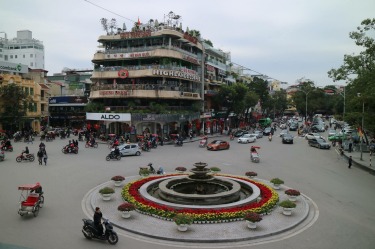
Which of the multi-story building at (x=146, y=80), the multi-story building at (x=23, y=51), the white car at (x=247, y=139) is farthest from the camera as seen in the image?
the multi-story building at (x=23, y=51)

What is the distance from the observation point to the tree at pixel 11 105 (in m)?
43.1

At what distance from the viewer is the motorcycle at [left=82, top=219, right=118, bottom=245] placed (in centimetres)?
1122

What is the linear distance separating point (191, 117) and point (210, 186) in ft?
107

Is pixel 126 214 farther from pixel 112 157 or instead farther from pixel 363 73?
pixel 363 73

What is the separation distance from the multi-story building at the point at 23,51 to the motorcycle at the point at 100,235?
101 meters

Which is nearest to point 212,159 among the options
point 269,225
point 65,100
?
point 269,225

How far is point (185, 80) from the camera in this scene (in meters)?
51.8

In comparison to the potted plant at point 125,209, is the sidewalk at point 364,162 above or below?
below

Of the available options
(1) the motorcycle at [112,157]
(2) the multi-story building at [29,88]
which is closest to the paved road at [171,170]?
(1) the motorcycle at [112,157]

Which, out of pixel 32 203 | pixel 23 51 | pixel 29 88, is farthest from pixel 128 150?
pixel 23 51

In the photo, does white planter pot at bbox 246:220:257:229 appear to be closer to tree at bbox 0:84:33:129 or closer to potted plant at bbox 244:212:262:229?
potted plant at bbox 244:212:262:229

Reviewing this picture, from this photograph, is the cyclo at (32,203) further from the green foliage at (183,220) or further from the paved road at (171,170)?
the green foliage at (183,220)

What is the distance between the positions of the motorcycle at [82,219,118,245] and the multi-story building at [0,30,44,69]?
101425 mm

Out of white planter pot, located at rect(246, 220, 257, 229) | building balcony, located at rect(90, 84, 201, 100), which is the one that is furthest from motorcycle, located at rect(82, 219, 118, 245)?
building balcony, located at rect(90, 84, 201, 100)
